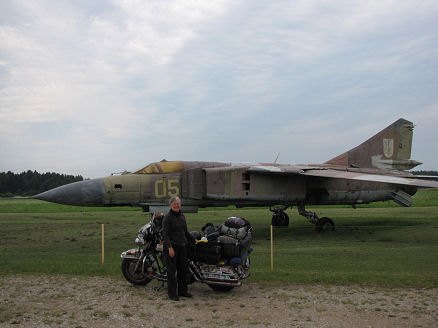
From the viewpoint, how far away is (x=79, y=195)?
14070 millimetres

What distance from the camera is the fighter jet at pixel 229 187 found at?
14273mm

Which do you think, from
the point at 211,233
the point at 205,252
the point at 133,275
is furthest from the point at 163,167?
the point at 205,252

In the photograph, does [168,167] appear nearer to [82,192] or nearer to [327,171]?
[82,192]

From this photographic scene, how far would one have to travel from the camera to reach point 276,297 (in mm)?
6391

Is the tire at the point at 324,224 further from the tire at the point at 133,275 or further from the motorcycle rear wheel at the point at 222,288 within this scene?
the tire at the point at 133,275

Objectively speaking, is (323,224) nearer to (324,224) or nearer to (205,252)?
(324,224)

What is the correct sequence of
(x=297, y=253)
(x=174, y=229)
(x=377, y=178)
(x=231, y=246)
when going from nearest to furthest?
(x=174, y=229), (x=231, y=246), (x=297, y=253), (x=377, y=178)

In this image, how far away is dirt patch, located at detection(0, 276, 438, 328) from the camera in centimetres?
528

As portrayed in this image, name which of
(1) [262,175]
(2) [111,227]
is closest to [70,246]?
(2) [111,227]

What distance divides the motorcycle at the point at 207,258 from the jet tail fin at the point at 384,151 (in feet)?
45.8

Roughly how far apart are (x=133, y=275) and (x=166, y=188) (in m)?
7.89

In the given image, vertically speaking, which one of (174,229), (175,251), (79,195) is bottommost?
(175,251)

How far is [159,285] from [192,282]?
0.67 metres

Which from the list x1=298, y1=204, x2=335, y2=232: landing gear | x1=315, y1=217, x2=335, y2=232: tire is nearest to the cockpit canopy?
x1=298, y1=204, x2=335, y2=232: landing gear
